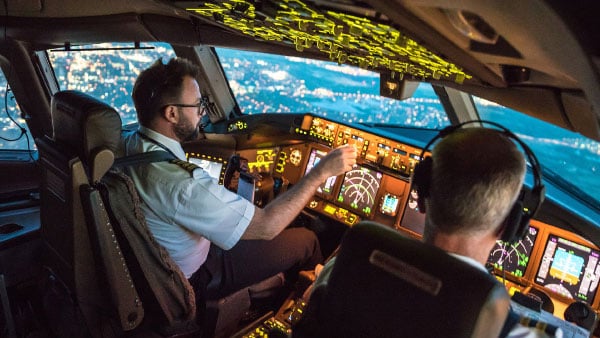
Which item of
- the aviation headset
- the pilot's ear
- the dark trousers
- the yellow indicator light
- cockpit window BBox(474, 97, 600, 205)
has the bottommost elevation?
the dark trousers

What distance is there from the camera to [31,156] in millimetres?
3900

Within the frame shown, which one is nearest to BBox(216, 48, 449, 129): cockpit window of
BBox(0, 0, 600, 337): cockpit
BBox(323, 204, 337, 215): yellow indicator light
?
BBox(0, 0, 600, 337): cockpit

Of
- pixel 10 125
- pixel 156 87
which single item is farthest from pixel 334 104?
pixel 10 125

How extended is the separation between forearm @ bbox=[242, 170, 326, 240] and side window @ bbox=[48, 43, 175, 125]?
2.14 meters

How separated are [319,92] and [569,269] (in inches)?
81.2

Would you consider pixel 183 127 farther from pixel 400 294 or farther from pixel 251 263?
pixel 400 294

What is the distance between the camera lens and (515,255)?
7.06 ft

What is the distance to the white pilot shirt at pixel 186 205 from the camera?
5.52 ft

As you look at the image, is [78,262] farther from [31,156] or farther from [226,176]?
[31,156]

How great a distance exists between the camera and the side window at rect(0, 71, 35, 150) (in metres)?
3.82

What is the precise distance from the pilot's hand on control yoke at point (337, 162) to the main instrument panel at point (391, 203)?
2.18 feet

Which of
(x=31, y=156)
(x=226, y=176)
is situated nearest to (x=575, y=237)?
(x=226, y=176)

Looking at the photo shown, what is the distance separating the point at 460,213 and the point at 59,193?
1366 mm

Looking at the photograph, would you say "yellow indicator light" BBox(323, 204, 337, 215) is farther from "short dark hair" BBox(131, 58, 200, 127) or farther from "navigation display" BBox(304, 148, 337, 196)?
"short dark hair" BBox(131, 58, 200, 127)
